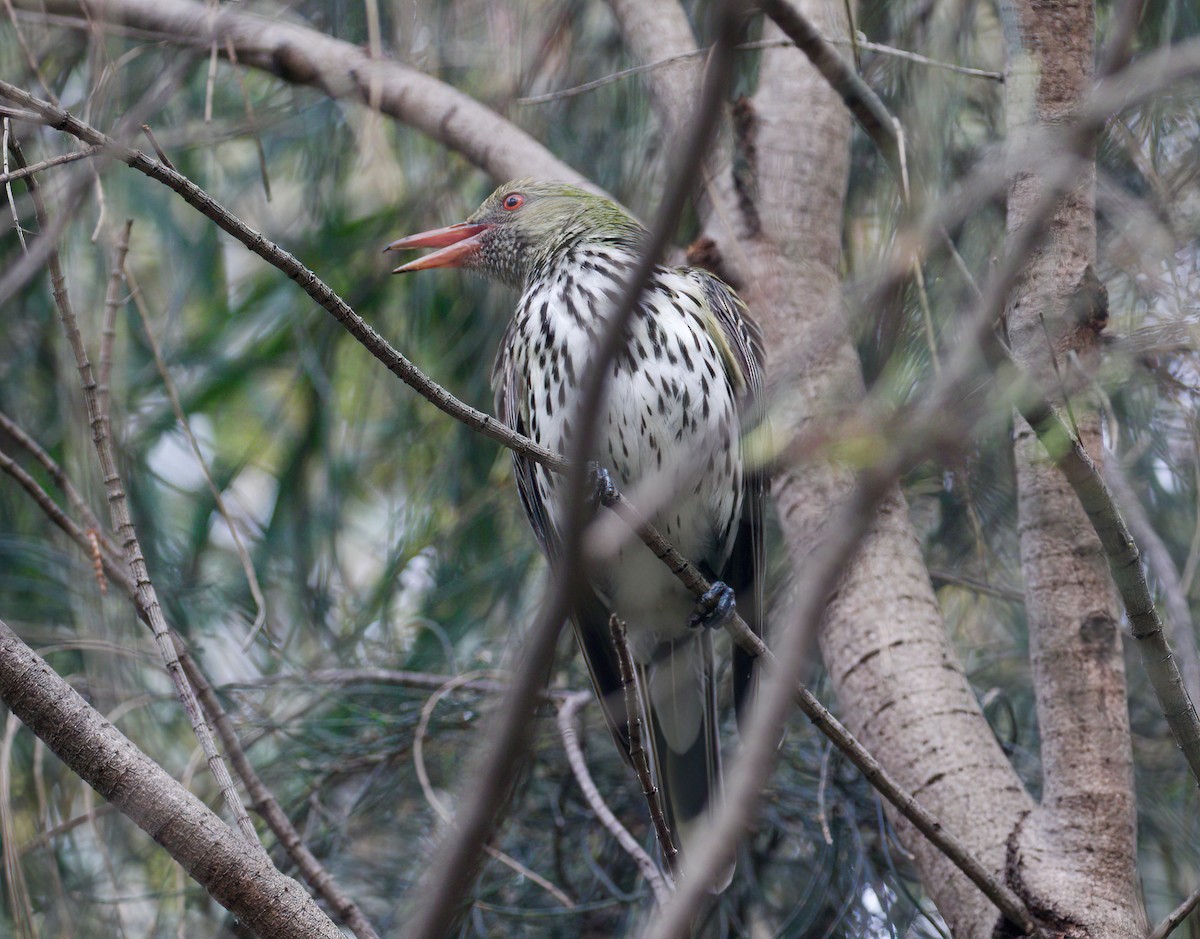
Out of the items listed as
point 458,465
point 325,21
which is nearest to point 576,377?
point 458,465

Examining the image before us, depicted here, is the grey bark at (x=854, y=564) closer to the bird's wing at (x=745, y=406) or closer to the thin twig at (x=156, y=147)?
the bird's wing at (x=745, y=406)

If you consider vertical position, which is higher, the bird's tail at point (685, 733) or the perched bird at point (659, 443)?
the perched bird at point (659, 443)

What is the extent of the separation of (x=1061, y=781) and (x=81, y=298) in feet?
8.44

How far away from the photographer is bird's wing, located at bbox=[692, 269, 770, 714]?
9.34 ft

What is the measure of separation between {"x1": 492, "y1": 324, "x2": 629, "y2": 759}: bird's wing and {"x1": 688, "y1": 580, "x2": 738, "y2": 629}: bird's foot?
22cm

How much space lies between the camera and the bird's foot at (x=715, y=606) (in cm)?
274

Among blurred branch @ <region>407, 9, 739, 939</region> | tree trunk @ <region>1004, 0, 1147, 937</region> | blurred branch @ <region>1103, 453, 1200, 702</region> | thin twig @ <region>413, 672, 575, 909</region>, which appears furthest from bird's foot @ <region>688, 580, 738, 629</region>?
blurred branch @ <region>407, 9, 739, 939</region>

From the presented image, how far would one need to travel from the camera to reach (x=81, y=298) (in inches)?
124

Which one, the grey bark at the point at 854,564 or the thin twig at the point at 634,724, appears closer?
the thin twig at the point at 634,724

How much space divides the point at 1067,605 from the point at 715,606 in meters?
0.80

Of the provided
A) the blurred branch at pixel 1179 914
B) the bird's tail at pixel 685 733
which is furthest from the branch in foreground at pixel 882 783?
the bird's tail at pixel 685 733

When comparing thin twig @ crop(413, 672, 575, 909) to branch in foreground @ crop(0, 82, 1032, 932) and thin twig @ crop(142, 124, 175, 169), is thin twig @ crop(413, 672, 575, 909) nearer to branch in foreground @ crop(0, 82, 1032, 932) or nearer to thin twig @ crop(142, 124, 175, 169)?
branch in foreground @ crop(0, 82, 1032, 932)

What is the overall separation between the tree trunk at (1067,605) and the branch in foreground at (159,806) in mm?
1268

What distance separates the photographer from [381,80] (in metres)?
3.34
